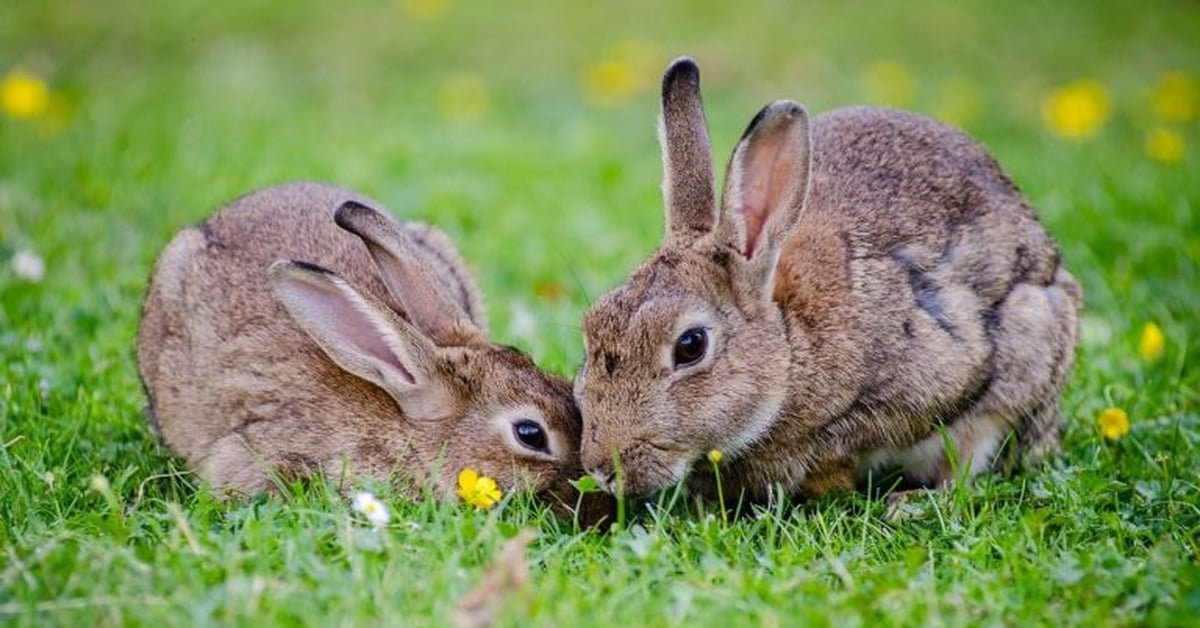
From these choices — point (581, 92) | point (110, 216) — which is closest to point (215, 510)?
point (110, 216)

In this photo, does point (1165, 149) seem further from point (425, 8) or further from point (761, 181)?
point (425, 8)

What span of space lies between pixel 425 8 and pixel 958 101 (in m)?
5.24

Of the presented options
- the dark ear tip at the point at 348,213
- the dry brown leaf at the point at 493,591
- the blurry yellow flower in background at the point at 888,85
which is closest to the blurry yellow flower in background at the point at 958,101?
the blurry yellow flower in background at the point at 888,85

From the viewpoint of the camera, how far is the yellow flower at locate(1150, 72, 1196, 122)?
10844 millimetres

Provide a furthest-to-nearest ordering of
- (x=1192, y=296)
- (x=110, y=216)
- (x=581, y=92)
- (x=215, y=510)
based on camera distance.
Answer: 1. (x=581, y=92)
2. (x=110, y=216)
3. (x=1192, y=296)
4. (x=215, y=510)

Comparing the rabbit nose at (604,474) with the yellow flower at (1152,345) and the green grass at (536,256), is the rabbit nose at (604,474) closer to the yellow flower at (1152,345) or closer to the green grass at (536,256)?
the green grass at (536,256)

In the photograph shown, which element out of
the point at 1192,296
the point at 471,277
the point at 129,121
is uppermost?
the point at 129,121

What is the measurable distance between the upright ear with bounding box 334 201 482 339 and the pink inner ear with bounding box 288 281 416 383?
23cm

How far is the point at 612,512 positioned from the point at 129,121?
599 centimetres

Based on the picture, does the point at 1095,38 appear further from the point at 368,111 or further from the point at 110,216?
the point at 110,216

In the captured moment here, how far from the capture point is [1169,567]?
4289mm

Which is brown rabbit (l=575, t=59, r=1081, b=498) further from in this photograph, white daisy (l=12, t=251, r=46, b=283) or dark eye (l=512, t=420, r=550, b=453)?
white daisy (l=12, t=251, r=46, b=283)

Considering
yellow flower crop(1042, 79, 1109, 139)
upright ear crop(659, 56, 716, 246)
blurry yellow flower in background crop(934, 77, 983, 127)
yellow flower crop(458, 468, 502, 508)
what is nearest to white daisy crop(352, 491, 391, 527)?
yellow flower crop(458, 468, 502, 508)

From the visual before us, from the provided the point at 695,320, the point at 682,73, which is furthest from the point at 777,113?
the point at 695,320
